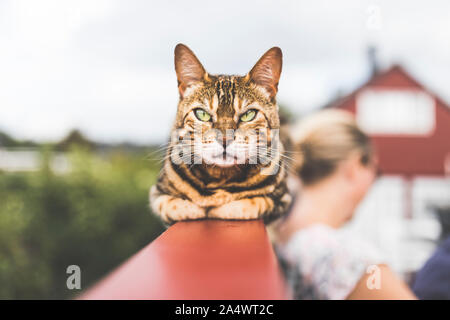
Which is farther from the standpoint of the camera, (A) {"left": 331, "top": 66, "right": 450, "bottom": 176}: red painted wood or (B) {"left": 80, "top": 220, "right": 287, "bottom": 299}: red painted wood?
(A) {"left": 331, "top": 66, "right": 450, "bottom": 176}: red painted wood

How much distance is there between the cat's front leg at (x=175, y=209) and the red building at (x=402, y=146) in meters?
2.91

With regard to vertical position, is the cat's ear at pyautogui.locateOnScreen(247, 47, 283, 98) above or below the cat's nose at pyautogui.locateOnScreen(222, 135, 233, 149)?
above

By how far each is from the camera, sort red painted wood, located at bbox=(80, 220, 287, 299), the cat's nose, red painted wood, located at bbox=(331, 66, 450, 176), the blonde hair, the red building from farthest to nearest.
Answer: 1. red painted wood, located at bbox=(331, 66, 450, 176)
2. the red building
3. the blonde hair
4. the cat's nose
5. red painted wood, located at bbox=(80, 220, 287, 299)

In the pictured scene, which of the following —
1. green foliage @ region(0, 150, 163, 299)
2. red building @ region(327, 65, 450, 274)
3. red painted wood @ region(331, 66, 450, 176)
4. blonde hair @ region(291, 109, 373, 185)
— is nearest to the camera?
blonde hair @ region(291, 109, 373, 185)

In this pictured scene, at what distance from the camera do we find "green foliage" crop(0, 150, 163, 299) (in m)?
4.05

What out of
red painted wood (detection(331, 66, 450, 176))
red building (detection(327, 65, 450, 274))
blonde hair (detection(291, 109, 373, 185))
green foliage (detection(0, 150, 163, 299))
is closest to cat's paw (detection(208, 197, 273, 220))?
blonde hair (detection(291, 109, 373, 185))

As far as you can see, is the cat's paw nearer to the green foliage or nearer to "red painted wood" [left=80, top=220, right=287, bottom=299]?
"red painted wood" [left=80, top=220, right=287, bottom=299]

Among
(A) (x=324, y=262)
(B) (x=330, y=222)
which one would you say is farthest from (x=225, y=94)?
(B) (x=330, y=222)

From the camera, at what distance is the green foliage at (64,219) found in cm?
405

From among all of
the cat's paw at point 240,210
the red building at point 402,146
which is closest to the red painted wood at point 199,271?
the cat's paw at point 240,210

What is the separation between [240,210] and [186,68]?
0.79ft

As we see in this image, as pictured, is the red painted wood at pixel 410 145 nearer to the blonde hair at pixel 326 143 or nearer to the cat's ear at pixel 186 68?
the blonde hair at pixel 326 143

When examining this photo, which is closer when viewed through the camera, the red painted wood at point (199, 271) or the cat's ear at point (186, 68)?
the red painted wood at point (199, 271)
